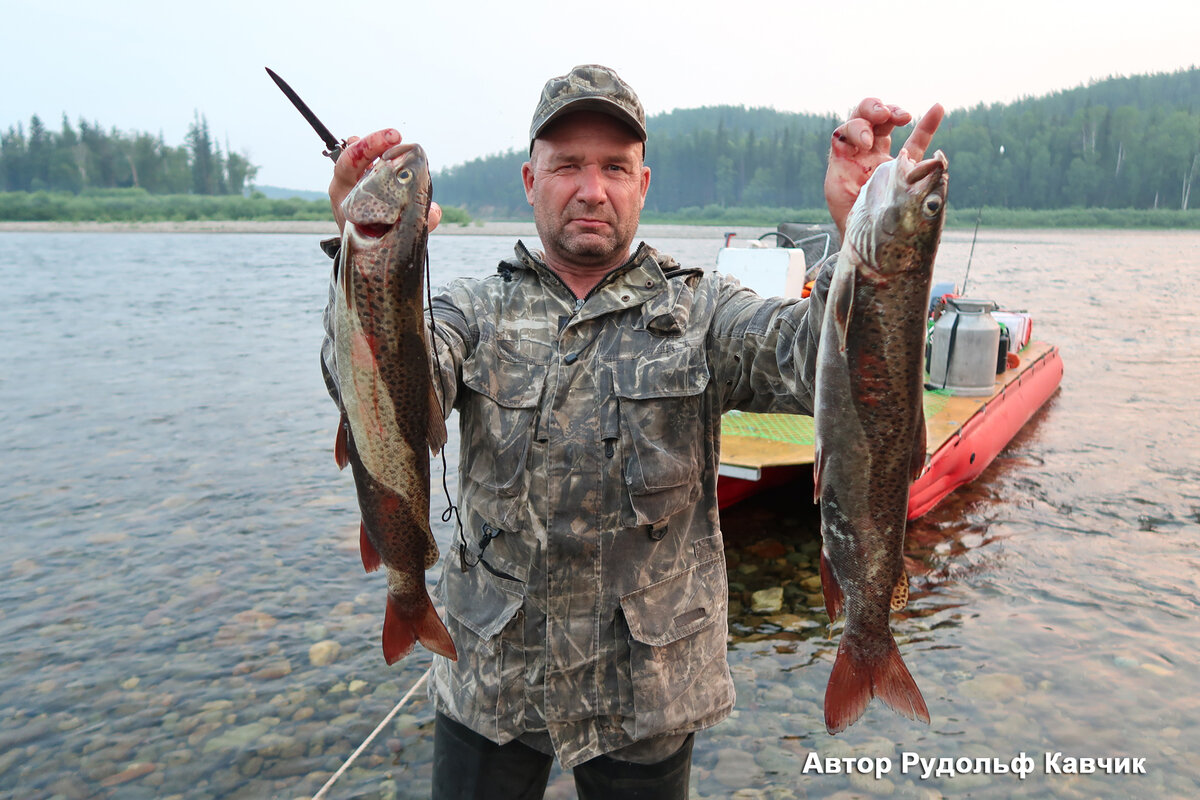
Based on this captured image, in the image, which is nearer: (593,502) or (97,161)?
(593,502)

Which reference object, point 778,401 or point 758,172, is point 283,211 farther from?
point 778,401

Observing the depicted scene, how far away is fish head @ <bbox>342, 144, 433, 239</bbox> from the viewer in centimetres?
191

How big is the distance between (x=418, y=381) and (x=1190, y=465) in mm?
11175

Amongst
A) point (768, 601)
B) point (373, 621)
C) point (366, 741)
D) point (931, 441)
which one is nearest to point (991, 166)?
point (931, 441)

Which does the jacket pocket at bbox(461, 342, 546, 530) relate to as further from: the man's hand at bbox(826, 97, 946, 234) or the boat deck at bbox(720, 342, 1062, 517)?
the boat deck at bbox(720, 342, 1062, 517)

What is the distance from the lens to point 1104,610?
648cm

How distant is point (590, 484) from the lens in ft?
8.26

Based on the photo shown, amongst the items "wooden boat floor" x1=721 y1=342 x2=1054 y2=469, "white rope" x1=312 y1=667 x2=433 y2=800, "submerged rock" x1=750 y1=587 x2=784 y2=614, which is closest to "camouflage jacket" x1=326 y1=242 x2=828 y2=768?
"white rope" x1=312 y1=667 x2=433 y2=800

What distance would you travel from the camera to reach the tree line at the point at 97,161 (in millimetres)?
107438

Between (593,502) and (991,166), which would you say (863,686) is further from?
(991,166)

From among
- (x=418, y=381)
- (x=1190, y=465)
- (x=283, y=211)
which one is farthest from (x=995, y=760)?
(x=283, y=211)

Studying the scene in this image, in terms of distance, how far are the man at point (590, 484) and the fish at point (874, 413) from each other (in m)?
0.33

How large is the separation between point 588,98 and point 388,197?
939 millimetres

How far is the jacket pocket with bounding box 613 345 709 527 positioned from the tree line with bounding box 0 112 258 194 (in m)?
124
